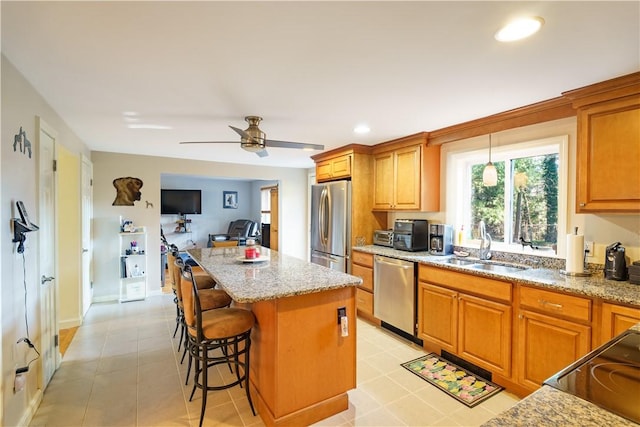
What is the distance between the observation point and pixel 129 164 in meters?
4.90

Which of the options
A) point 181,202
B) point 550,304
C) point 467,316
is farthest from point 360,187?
point 181,202

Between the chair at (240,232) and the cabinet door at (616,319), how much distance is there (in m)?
7.54

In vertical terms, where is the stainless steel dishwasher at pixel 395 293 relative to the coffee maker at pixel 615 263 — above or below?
below

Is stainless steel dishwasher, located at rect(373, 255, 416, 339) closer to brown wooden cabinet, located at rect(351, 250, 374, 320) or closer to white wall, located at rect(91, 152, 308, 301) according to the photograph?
brown wooden cabinet, located at rect(351, 250, 374, 320)

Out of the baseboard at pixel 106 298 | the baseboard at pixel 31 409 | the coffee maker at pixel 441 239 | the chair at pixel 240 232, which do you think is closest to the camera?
the baseboard at pixel 31 409

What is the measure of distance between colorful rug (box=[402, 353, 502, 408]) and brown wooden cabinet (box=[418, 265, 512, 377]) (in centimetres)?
13

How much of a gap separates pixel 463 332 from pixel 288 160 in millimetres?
3918

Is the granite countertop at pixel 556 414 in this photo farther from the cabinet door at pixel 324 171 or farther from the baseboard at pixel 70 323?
the baseboard at pixel 70 323

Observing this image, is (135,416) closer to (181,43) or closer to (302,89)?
(181,43)

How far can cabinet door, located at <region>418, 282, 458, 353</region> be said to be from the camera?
9.33ft

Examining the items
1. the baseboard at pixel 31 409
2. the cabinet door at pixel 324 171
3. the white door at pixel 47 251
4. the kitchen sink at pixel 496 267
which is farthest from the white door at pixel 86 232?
the kitchen sink at pixel 496 267

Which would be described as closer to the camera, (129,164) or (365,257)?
(365,257)

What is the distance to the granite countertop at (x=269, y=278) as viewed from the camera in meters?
1.88

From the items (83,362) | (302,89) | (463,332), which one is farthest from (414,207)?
(83,362)
